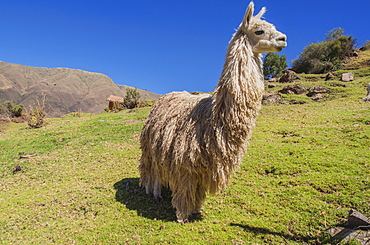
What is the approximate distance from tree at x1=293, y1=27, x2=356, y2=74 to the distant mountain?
9610cm

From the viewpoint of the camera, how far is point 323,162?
7.36 meters

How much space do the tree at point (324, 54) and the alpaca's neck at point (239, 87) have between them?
147ft

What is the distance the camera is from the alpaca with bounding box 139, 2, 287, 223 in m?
4.39

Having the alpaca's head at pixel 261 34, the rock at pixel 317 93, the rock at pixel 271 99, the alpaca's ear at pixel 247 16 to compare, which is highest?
the rock at pixel 317 93

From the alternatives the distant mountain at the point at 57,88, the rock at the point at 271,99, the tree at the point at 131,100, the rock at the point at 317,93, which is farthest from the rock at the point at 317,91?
the distant mountain at the point at 57,88

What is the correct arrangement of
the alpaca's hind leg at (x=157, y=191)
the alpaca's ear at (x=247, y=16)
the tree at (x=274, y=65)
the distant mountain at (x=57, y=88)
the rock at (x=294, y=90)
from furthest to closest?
the distant mountain at (x=57, y=88) → the tree at (x=274, y=65) → the rock at (x=294, y=90) → the alpaca's hind leg at (x=157, y=191) → the alpaca's ear at (x=247, y=16)

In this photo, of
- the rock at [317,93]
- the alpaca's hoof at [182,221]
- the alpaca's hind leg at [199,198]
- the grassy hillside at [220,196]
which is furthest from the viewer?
the rock at [317,93]

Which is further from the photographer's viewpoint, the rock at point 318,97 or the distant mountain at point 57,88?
the distant mountain at point 57,88

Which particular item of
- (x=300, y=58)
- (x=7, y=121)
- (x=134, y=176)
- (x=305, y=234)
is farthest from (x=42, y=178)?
(x=300, y=58)

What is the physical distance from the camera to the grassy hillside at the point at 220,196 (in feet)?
15.6

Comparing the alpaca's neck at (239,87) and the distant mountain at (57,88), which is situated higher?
the distant mountain at (57,88)

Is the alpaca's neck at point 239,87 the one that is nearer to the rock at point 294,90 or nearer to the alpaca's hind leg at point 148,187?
the alpaca's hind leg at point 148,187

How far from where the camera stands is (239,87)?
4391mm

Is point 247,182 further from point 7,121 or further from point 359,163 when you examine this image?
point 7,121
